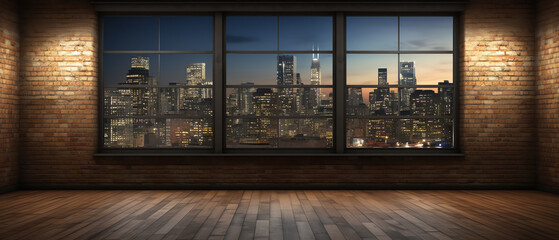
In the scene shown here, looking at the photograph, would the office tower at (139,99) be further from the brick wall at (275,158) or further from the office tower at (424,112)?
the office tower at (424,112)

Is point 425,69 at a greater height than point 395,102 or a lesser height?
greater

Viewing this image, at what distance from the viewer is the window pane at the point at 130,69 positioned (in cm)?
677

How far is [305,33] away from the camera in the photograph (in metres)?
6.80

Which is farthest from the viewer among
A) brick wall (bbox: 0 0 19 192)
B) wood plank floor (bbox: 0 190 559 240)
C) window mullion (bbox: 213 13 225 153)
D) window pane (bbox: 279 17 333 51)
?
window pane (bbox: 279 17 333 51)

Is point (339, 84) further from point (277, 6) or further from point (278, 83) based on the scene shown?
point (277, 6)

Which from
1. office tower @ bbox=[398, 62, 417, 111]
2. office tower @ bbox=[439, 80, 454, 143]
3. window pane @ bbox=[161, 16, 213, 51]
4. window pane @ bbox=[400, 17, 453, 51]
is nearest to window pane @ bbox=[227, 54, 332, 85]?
window pane @ bbox=[161, 16, 213, 51]

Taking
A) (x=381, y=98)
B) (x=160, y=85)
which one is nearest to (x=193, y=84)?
(x=160, y=85)

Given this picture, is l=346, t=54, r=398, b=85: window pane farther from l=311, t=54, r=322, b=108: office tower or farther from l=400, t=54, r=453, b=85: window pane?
l=311, t=54, r=322, b=108: office tower

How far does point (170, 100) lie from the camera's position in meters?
6.77

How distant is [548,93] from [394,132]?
104 inches

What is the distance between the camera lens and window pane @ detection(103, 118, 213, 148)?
6.75m

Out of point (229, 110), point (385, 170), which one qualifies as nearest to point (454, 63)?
point (385, 170)

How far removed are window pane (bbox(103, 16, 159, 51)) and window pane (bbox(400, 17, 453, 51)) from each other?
15.1ft

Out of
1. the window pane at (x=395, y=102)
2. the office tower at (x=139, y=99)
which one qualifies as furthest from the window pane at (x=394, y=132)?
the office tower at (x=139, y=99)
